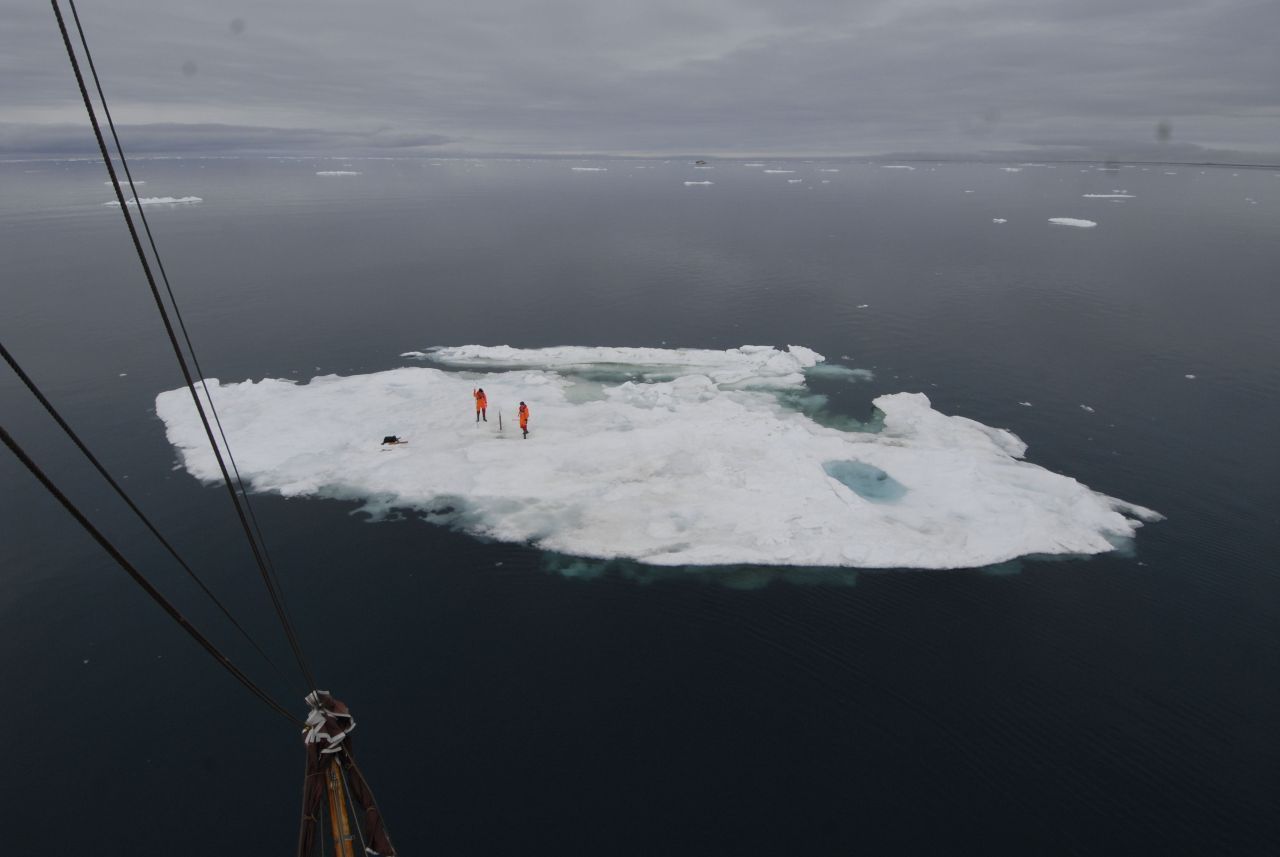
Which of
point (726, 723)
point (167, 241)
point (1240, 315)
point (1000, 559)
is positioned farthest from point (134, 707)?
point (167, 241)

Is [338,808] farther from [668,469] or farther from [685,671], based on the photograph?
[668,469]

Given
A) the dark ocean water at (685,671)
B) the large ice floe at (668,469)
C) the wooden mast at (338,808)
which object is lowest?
the dark ocean water at (685,671)

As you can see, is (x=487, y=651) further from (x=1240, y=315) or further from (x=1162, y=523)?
(x=1240, y=315)

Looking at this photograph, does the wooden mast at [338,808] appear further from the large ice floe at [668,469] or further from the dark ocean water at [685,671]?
the large ice floe at [668,469]

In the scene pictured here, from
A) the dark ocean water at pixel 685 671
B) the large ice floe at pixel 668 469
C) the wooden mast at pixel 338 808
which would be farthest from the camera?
the large ice floe at pixel 668 469

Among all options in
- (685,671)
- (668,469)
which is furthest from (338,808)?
(668,469)

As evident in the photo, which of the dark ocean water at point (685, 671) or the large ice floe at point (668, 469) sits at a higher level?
the large ice floe at point (668, 469)

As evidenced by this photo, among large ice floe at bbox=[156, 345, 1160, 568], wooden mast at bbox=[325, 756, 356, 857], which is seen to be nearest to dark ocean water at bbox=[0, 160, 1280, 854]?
large ice floe at bbox=[156, 345, 1160, 568]

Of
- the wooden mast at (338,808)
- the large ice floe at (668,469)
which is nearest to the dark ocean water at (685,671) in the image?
the large ice floe at (668,469)

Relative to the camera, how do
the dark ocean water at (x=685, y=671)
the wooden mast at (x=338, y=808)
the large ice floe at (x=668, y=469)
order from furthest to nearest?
the large ice floe at (x=668, y=469) → the dark ocean water at (x=685, y=671) → the wooden mast at (x=338, y=808)
